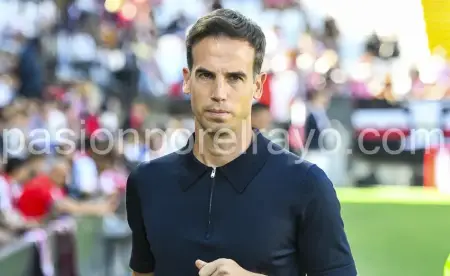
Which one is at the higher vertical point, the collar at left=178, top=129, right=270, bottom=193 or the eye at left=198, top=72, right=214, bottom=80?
the eye at left=198, top=72, right=214, bottom=80

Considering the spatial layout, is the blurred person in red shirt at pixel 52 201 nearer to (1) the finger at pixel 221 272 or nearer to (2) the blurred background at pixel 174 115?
(2) the blurred background at pixel 174 115

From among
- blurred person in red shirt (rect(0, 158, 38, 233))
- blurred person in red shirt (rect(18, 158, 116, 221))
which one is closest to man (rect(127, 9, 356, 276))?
blurred person in red shirt (rect(0, 158, 38, 233))

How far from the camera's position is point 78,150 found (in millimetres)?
8102

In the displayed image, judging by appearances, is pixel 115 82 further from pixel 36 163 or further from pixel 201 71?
pixel 201 71

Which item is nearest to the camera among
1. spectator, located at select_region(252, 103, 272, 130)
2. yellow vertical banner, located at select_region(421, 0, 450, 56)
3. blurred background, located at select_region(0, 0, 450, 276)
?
yellow vertical banner, located at select_region(421, 0, 450, 56)

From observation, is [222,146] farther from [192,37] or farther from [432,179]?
[432,179]

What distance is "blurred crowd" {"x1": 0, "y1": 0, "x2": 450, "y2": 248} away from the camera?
7.37 metres

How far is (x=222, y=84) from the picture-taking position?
1896 mm

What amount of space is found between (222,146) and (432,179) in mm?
6389

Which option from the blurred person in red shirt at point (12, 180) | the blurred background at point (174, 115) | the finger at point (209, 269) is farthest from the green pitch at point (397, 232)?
the finger at point (209, 269)

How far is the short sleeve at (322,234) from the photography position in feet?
6.09

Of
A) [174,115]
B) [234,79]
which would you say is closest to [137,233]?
[234,79]

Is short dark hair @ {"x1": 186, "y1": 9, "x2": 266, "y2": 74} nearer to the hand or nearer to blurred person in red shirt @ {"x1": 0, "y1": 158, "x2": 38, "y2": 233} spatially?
the hand

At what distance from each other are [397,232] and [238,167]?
2888mm
